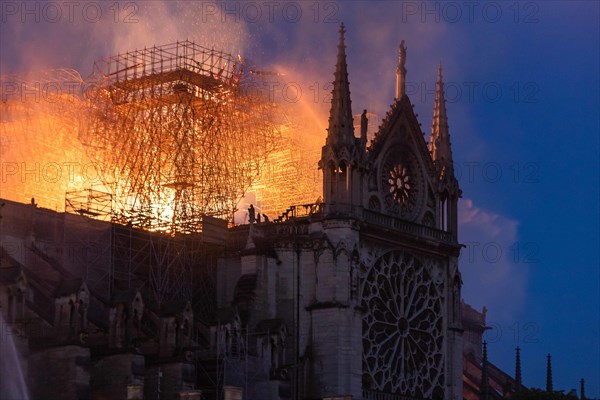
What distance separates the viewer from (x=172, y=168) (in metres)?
82.6

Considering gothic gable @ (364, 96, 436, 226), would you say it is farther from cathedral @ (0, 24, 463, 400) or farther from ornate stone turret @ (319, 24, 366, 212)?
ornate stone turret @ (319, 24, 366, 212)

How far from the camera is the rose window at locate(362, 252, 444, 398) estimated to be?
258 ft

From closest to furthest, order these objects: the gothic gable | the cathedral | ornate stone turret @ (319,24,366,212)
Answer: the cathedral < ornate stone turret @ (319,24,366,212) < the gothic gable

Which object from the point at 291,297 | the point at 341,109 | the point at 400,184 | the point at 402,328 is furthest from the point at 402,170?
the point at 291,297

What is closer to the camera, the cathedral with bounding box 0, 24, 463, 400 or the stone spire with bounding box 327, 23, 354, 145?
the cathedral with bounding box 0, 24, 463, 400

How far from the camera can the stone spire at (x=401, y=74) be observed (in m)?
83.8

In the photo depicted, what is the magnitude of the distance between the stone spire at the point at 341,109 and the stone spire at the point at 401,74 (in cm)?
462

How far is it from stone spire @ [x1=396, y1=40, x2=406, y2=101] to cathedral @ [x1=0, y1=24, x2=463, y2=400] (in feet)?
0.27

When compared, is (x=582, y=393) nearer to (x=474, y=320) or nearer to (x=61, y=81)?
(x=474, y=320)

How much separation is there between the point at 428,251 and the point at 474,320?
40.7m

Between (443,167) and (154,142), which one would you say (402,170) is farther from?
(154,142)

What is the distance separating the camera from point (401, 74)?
3324 inches

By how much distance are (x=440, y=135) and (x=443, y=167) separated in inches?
80.3

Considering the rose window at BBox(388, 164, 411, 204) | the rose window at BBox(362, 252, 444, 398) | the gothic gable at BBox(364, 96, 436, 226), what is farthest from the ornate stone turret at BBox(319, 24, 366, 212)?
the rose window at BBox(388, 164, 411, 204)
